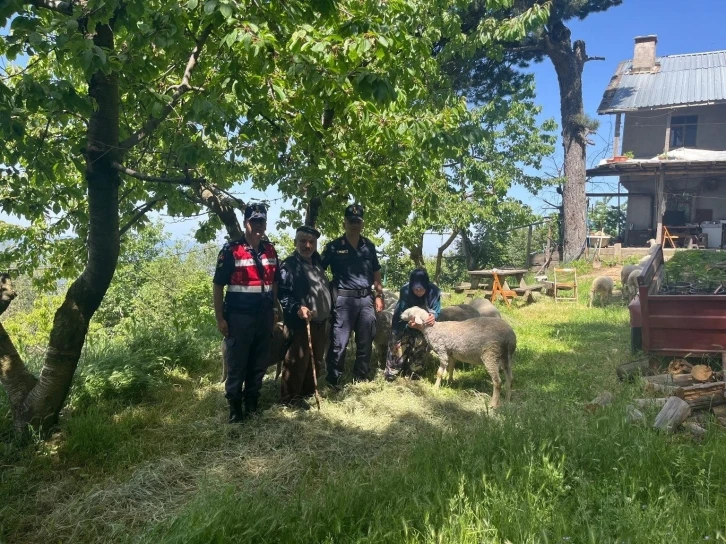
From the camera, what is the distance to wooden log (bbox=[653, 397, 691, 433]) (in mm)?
3916

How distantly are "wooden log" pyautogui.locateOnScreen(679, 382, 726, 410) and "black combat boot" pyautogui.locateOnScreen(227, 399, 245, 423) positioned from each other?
3.96 meters

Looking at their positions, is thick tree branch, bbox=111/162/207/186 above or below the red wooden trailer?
above

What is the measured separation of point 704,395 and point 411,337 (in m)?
2.99

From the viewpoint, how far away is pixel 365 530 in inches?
116

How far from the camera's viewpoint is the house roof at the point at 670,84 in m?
20.0

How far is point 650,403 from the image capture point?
14.6 ft

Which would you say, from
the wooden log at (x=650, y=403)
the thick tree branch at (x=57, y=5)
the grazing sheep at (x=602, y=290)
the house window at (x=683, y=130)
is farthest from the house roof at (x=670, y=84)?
the thick tree branch at (x=57, y=5)

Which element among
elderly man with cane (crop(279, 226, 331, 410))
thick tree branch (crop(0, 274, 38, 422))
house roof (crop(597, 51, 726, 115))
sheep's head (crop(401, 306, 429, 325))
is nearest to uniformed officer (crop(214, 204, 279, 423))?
elderly man with cane (crop(279, 226, 331, 410))

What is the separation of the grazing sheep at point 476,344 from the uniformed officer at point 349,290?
53 cm

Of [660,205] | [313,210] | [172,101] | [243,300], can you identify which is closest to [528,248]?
[660,205]

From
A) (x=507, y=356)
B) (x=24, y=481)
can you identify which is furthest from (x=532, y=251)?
(x=24, y=481)

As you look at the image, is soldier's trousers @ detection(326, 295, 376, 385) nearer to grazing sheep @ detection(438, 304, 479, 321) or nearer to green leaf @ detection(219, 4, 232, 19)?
grazing sheep @ detection(438, 304, 479, 321)

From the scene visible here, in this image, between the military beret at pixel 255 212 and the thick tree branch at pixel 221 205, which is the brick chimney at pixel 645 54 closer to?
the thick tree branch at pixel 221 205

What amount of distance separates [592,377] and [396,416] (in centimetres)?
266
